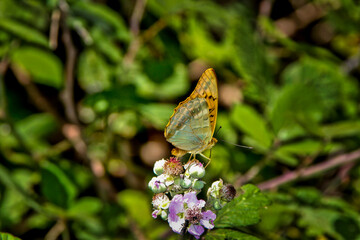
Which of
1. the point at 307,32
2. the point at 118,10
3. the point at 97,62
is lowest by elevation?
the point at 97,62

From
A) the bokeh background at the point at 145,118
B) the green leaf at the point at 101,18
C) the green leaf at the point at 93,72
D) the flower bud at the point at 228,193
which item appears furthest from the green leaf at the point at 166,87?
the flower bud at the point at 228,193

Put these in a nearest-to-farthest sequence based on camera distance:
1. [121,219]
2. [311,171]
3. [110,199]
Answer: [311,171]
[121,219]
[110,199]

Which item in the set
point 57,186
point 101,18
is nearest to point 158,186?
point 57,186

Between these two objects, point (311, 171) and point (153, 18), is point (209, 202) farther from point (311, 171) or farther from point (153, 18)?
point (153, 18)

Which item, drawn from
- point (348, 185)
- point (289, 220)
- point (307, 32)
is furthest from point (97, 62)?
point (307, 32)

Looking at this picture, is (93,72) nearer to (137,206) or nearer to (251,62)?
(137,206)

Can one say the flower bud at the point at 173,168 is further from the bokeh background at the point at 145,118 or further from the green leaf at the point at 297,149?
the green leaf at the point at 297,149

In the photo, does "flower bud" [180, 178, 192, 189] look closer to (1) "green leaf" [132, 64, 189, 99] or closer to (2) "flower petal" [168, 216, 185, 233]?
(2) "flower petal" [168, 216, 185, 233]
